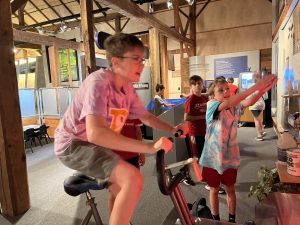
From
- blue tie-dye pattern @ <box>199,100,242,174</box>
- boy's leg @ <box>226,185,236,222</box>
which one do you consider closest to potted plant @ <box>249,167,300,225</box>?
boy's leg @ <box>226,185,236,222</box>

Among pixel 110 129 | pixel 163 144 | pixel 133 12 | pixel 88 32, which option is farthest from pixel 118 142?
pixel 133 12

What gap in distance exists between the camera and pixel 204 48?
9648 mm

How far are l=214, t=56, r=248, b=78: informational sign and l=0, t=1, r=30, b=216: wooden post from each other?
7.67 m

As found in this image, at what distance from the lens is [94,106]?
1.04 meters

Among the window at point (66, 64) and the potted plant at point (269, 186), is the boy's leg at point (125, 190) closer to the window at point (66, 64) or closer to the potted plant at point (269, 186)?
the potted plant at point (269, 186)

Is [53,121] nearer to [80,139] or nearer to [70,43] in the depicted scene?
[70,43]

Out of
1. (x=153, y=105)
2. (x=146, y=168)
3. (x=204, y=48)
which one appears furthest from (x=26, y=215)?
(x=204, y=48)

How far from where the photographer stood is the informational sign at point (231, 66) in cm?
873

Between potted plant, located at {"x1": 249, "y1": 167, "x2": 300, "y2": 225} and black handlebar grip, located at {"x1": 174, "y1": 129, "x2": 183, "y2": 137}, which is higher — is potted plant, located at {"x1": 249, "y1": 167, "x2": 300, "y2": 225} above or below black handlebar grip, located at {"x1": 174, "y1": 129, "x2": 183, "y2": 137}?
below

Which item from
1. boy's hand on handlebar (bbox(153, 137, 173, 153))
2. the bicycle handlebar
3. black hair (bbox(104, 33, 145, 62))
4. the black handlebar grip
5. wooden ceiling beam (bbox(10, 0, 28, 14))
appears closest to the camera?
boy's hand on handlebar (bbox(153, 137, 173, 153))

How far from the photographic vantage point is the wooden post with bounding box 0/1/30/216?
2.63m

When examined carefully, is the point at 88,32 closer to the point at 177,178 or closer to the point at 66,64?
the point at 177,178

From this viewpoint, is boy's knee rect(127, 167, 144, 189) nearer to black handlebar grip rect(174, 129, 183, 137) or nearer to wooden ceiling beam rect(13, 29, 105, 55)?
black handlebar grip rect(174, 129, 183, 137)

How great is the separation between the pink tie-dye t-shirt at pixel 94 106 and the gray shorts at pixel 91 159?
0.04 metres
